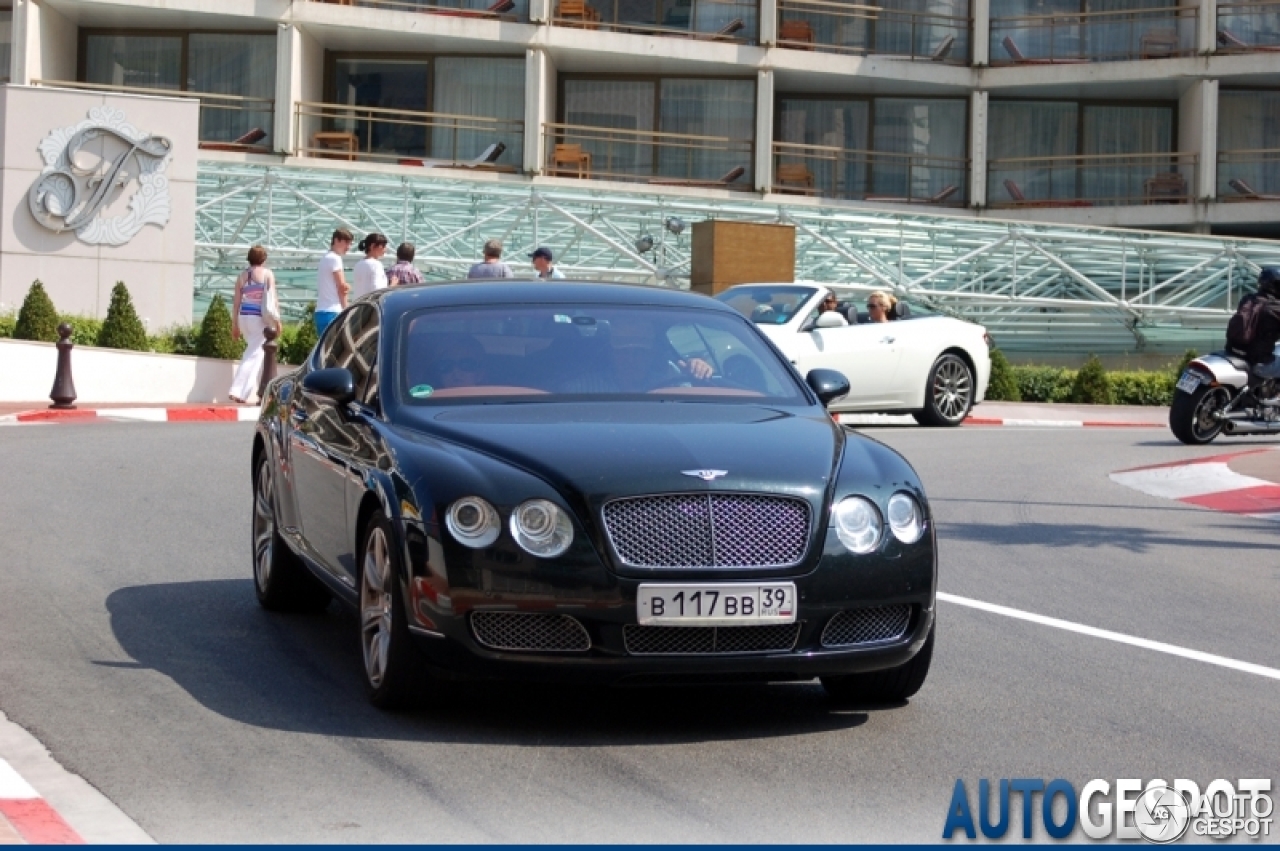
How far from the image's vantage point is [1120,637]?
870cm

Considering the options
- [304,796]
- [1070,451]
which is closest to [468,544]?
[304,796]

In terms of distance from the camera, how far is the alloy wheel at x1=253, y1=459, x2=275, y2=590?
29.1 ft

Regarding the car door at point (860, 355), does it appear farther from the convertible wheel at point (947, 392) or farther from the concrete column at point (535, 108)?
the concrete column at point (535, 108)

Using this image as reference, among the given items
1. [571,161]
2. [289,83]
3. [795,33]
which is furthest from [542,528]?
[795,33]

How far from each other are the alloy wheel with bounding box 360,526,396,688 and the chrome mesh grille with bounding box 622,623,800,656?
881 mm

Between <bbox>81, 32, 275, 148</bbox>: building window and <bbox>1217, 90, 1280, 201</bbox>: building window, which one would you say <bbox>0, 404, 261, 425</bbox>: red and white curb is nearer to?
<bbox>81, 32, 275, 148</bbox>: building window

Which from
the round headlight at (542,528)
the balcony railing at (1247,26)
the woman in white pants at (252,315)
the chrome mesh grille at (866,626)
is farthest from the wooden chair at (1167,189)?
the round headlight at (542,528)

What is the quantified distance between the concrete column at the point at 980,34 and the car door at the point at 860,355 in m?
24.4

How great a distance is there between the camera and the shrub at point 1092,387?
99.9ft

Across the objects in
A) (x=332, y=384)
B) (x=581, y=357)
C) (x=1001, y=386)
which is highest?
(x=1001, y=386)

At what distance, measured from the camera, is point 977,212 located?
4516 centimetres

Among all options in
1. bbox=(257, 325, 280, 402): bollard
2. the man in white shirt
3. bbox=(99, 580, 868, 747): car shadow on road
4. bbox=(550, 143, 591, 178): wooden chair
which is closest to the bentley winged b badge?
bbox=(99, 580, 868, 747): car shadow on road

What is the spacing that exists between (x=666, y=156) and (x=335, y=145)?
7.58 metres

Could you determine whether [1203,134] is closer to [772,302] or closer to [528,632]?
[772,302]
